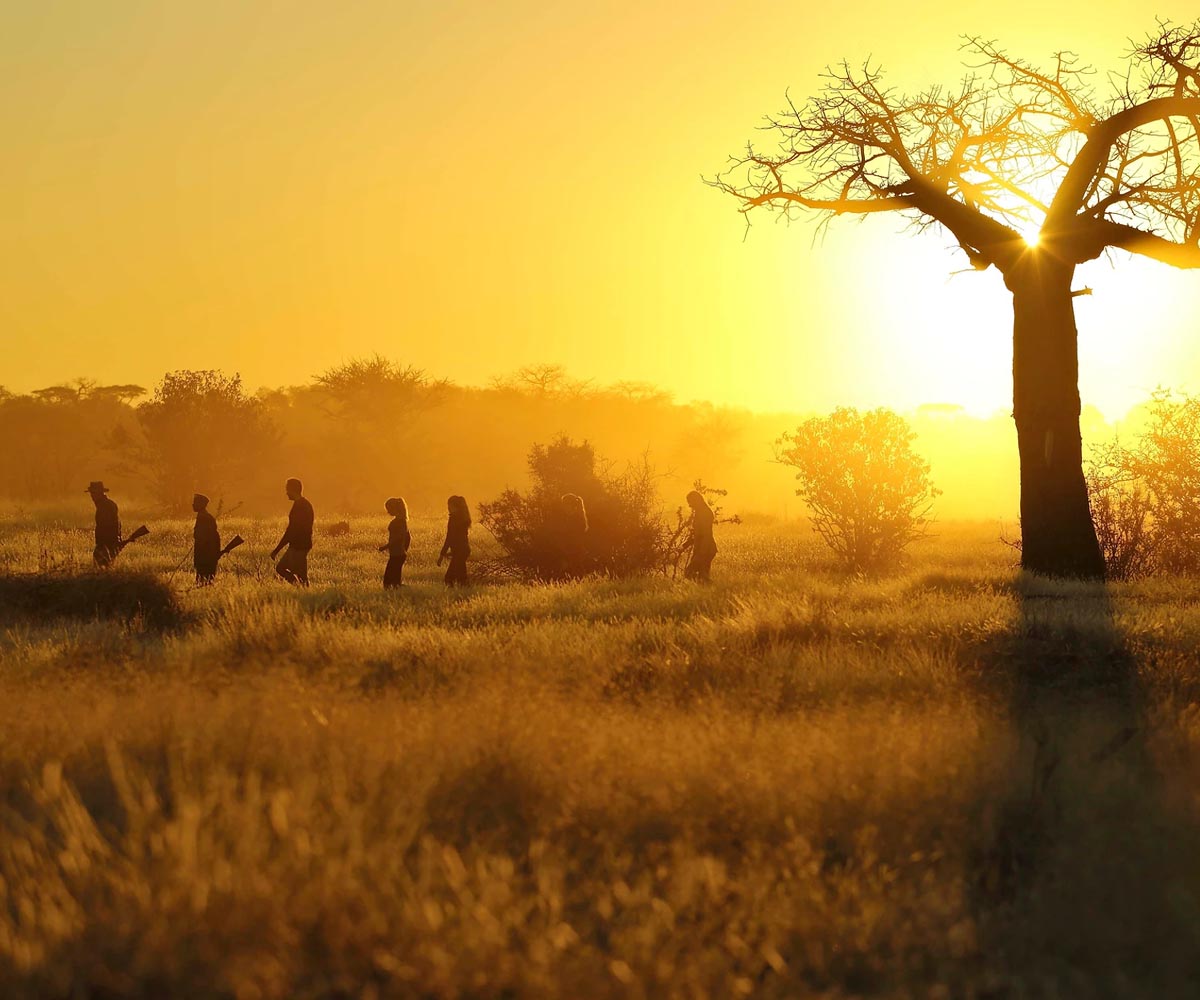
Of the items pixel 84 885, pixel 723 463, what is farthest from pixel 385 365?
pixel 84 885

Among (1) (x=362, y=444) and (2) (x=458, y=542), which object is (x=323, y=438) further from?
(2) (x=458, y=542)

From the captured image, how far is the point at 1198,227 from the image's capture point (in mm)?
16766

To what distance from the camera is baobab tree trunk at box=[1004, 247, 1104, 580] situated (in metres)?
16.7

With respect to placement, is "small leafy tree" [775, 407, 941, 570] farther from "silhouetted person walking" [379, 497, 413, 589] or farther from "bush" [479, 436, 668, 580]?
"silhouetted person walking" [379, 497, 413, 589]

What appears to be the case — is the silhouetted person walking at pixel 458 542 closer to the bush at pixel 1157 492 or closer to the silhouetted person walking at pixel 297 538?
the silhouetted person walking at pixel 297 538

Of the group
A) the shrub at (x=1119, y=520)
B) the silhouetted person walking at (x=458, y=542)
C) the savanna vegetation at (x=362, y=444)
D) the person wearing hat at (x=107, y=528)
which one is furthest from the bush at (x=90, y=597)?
the savanna vegetation at (x=362, y=444)

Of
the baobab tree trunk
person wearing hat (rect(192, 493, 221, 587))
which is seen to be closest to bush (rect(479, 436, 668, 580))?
person wearing hat (rect(192, 493, 221, 587))

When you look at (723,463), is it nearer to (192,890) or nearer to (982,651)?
(982,651)

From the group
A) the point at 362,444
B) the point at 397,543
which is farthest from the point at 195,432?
the point at 397,543

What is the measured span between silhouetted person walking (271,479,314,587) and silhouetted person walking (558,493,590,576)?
4123 millimetres

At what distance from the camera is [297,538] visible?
54.9 ft

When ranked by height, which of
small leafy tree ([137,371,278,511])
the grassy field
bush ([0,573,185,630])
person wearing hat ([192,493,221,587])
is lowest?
the grassy field

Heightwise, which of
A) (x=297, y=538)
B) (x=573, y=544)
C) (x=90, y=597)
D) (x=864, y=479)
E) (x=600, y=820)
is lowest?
(x=600, y=820)

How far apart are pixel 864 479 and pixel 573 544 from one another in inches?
226
